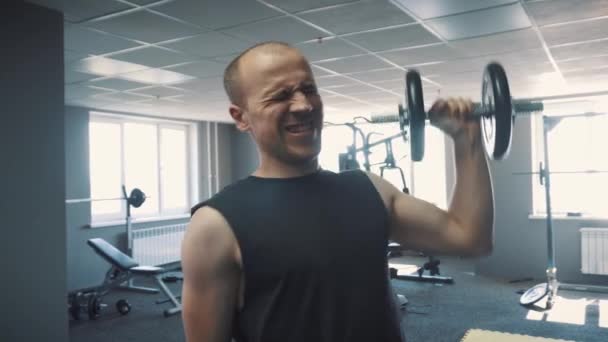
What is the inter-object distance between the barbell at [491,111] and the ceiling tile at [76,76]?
9.99ft

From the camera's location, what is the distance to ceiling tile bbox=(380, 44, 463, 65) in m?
3.07

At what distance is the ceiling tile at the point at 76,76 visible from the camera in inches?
136

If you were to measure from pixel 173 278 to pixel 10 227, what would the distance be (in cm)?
256

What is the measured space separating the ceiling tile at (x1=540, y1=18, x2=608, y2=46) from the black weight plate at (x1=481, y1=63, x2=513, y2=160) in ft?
6.59

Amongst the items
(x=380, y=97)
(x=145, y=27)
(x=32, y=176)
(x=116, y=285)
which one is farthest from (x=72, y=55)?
(x=380, y=97)

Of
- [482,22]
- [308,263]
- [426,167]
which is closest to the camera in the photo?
[308,263]

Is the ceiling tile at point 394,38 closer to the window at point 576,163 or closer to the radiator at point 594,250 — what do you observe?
the window at point 576,163

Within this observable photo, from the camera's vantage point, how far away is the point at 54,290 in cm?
222

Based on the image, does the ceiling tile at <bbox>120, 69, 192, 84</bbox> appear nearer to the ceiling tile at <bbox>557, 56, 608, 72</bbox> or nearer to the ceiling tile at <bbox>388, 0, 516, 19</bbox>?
the ceiling tile at <bbox>388, 0, 516, 19</bbox>

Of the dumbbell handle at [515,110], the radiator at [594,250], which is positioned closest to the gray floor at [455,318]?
the radiator at [594,250]

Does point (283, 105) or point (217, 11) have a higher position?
point (217, 11)

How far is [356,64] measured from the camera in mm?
3404

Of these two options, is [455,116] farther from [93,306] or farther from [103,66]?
[93,306]

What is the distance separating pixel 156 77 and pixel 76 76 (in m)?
0.53
